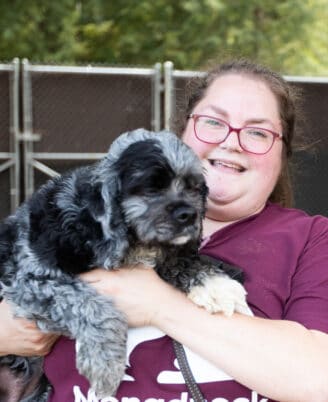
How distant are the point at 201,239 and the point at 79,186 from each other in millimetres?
486

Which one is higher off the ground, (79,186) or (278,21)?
(278,21)

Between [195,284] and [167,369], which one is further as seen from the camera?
[195,284]

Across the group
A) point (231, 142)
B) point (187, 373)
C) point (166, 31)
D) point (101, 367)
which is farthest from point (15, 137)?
point (166, 31)

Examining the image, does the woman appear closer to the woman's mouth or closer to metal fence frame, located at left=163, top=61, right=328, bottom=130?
the woman's mouth

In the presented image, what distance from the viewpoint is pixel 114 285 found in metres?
2.53

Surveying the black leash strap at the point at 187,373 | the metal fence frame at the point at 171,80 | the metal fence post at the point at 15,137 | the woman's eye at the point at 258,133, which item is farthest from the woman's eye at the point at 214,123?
the metal fence post at the point at 15,137

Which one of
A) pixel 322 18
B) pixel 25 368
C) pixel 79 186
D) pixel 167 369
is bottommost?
pixel 25 368

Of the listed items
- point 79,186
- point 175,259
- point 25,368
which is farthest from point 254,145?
point 25,368

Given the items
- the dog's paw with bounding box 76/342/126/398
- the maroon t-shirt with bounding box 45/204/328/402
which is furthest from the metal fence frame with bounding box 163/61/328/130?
the dog's paw with bounding box 76/342/126/398

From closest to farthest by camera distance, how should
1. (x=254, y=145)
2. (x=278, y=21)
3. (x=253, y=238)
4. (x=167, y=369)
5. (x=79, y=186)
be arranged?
(x=167, y=369) < (x=79, y=186) < (x=253, y=238) < (x=254, y=145) < (x=278, y=21)

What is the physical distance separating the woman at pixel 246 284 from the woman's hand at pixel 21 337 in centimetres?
6

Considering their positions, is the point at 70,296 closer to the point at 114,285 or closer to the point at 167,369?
the point at 114,285

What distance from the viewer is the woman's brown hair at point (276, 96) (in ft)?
10.3

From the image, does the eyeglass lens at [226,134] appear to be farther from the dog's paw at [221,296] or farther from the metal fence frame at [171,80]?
the metal fence frame at [171,80]
